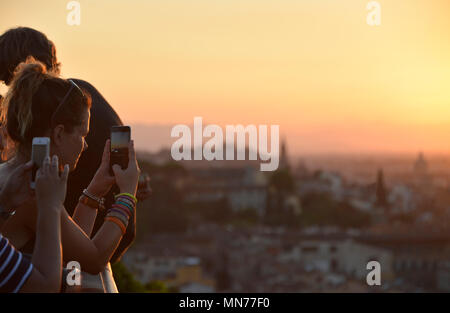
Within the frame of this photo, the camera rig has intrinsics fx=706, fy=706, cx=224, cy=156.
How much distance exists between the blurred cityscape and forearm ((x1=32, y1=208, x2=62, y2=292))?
A: 14811 mm

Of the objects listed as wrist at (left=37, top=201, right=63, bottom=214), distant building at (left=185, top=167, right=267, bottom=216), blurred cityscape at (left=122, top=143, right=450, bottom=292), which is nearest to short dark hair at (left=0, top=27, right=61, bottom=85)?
wrist at (left=37, top=201, right=63, bottom=214)

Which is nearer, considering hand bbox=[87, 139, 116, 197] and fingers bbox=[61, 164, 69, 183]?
fingers bbox=[61, 164, 69, 183]

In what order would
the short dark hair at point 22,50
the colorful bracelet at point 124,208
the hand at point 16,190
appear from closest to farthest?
the hand at point 16,190, the colorful bracelet at point 124,208, the short dark hair at point 22,50

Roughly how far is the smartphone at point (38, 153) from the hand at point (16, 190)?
0.02m

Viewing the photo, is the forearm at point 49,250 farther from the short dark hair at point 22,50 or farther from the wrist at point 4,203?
the short dark hair at point 22,50

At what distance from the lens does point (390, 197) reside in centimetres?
5066

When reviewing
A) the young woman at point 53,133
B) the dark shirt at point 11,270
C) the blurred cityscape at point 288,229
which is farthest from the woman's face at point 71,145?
the blurred cityscape at point 288,229

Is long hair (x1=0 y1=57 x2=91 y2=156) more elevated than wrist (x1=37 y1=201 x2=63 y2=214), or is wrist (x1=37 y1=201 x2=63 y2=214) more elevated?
long hair (x1=0 y1=57 x2=91 y2=156)

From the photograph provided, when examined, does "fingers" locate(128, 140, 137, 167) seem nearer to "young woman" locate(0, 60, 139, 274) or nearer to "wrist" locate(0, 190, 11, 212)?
"young woman" locate(0, 60, 139, 274)

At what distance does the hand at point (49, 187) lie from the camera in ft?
3.51

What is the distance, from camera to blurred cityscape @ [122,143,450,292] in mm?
24984

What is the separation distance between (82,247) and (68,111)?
229 mm
